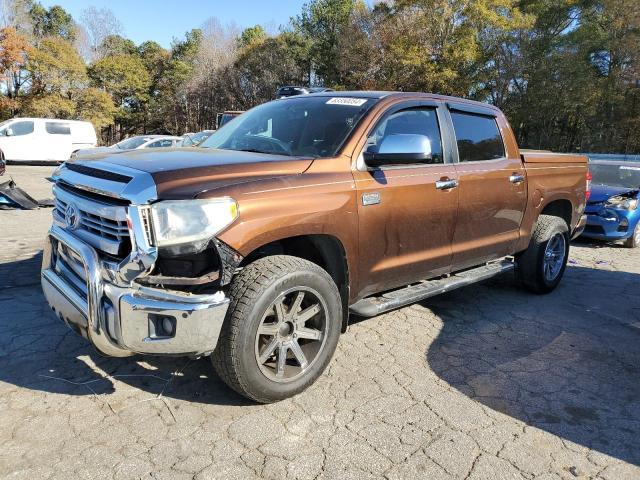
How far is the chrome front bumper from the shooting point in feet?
8.15

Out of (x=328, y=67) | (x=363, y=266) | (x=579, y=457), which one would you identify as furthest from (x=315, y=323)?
(x=328, y=67)

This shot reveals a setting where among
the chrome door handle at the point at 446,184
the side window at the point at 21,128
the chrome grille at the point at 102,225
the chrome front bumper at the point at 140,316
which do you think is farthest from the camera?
the side window at the point at 21,128

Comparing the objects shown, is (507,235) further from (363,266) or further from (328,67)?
(328,67)

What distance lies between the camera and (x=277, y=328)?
9.64 ft

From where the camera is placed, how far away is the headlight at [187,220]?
2.51 meters

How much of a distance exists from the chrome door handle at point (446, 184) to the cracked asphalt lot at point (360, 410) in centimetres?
124

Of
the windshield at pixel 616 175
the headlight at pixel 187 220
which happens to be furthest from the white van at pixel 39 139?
the headlight at pixel 187 220

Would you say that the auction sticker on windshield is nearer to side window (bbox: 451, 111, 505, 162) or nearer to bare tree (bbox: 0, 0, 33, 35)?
side window (bbox: 451, 111, 505, 162)

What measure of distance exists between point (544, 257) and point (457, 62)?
26883 millimetres

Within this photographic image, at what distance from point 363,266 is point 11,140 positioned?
23.0 m

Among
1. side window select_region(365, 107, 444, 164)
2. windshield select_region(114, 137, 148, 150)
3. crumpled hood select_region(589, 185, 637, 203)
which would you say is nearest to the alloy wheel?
side window select_region(365, 107, 444, 164)

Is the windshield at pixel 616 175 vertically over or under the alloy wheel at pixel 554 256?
A: over

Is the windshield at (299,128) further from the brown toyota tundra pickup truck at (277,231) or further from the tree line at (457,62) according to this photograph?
the tree line at (457,62)

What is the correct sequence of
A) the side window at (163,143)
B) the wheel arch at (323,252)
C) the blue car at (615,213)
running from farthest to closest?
1. the side window at (163,143)
2. the blue car at (615,213)
3. the wheel arch at (323,252)
